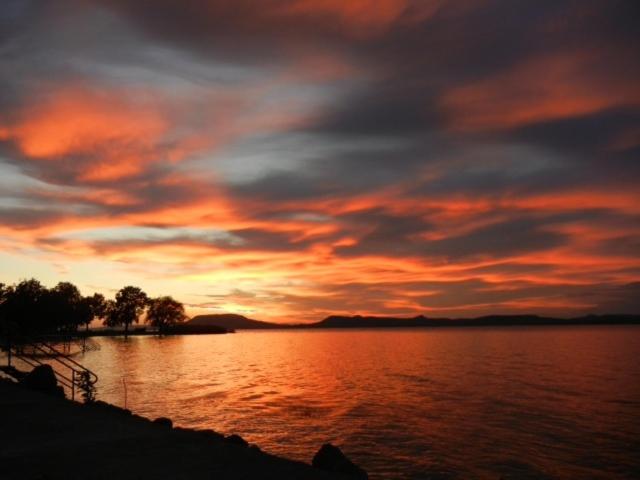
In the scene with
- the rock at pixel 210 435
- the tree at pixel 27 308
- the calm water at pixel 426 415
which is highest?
the tree at pixel 27 308

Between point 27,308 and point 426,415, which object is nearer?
point 426,415

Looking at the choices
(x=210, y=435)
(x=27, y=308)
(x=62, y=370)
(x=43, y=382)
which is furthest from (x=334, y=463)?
(x=27, y=308)

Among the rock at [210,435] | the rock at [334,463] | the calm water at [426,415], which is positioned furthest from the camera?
the calm water at [426,415]

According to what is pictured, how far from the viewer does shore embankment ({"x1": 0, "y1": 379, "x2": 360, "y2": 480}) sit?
10.0 metres

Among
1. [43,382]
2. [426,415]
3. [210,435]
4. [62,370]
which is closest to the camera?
[210,435]

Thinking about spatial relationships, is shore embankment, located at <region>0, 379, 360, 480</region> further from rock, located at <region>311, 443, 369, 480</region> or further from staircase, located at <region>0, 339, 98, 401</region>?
staircase, located at <region>0, 339, 98, 401</region>

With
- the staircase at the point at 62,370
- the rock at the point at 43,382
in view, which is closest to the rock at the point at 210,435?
the staircase at the point at 62,370

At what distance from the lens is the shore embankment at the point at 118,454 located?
10.0 metres

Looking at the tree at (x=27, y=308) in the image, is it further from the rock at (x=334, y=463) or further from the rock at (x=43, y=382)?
the rock at (x=334, y=463)

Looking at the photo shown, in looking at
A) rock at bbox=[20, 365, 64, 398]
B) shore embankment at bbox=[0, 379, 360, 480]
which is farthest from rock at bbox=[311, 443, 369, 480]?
rock at bbox=[20, 365, 64, 398]

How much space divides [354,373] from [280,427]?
38608 mm

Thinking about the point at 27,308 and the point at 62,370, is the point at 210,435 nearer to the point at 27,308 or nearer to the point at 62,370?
the point at 62,370

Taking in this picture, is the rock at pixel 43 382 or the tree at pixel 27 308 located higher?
the tree at pixel 27 308

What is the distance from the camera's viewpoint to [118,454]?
1144cm
